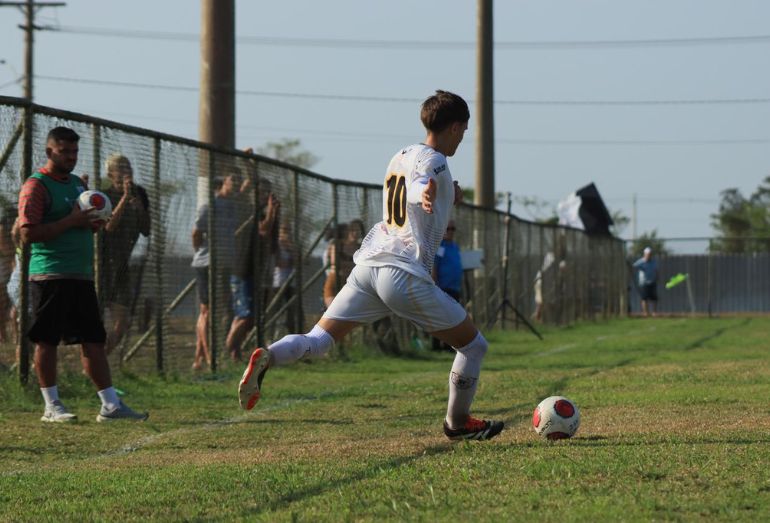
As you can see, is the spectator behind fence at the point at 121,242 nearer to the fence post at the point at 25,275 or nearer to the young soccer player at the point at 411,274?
the fence post at the point at 25,275

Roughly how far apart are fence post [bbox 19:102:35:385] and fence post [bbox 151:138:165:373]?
6.86 ft

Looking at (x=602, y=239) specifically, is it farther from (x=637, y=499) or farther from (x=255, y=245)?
(x=637, y=499)

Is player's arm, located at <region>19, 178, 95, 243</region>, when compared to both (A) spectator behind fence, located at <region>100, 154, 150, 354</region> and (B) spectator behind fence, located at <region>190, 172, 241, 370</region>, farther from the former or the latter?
(B) spectator behind fence, located at <region>190, 172, 241, 370</region>

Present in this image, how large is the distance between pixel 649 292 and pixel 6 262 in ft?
101

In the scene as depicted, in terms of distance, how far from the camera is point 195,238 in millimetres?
13375

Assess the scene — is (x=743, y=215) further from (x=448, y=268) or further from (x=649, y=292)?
(x=448, y=268)

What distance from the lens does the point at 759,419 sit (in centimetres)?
837

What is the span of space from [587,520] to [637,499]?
1.59ft

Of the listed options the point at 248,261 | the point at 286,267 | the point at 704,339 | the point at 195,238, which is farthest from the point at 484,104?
the point at 195,238

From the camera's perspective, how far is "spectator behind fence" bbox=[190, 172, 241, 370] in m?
13.4

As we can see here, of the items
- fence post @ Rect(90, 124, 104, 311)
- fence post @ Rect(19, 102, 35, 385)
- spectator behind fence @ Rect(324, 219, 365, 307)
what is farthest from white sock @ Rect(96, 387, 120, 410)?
spectator behind fence @ Rect(324, 219, 365, 307)

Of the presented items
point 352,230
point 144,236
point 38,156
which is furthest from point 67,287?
point 352,230

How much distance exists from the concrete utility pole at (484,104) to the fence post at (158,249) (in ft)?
47.8

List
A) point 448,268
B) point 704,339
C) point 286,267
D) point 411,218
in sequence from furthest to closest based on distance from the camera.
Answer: point 704,339, point 448,268, point 286,267, point 411,218
